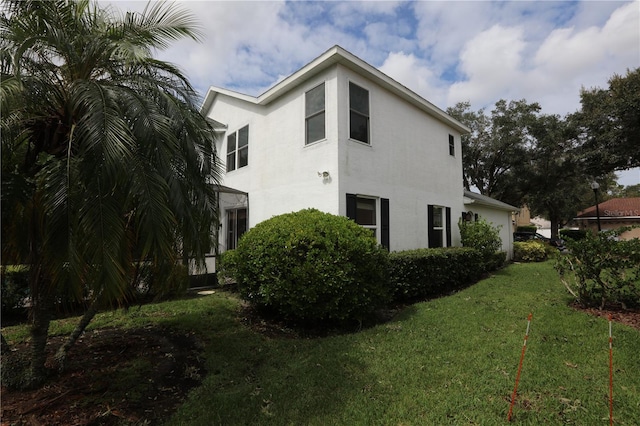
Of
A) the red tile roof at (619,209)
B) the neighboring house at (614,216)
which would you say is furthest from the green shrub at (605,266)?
the red tile roof at (619,209)

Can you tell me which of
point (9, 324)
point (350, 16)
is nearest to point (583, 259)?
point (350, 16)

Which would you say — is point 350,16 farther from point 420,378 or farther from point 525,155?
point 525,155

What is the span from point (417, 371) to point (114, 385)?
375 cm

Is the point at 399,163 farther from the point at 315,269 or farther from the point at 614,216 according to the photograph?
the point at 614,216

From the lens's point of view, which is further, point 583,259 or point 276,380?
point 583,259

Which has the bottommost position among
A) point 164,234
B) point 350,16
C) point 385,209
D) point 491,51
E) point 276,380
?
point 276,380

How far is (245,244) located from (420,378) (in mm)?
4005

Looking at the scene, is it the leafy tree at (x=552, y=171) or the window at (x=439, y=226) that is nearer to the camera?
the window at (x=439, y=226)

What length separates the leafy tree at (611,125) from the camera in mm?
16594

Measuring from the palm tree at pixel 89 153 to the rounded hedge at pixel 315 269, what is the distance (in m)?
1.79

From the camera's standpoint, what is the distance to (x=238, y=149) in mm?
11648

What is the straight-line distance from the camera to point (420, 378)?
377 centimetres

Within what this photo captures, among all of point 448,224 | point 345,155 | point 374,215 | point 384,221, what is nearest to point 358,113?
point 345,155

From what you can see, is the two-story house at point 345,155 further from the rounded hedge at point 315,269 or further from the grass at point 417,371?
the grass at point 417,371
